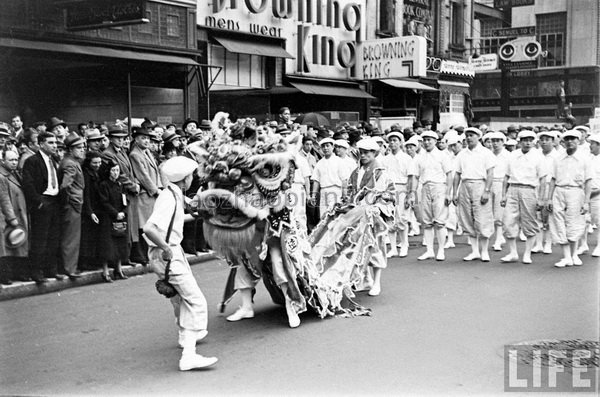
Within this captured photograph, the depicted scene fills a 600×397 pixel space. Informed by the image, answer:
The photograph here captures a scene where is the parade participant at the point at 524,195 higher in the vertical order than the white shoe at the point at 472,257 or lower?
higher

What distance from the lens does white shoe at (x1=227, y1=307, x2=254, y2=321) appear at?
7.82 metres

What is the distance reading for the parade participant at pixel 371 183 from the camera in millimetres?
9109

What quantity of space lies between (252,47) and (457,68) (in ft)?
45.4

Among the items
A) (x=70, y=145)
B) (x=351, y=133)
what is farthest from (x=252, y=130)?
(x=351, y=133)

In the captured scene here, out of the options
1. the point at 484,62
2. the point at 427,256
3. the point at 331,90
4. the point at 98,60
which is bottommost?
the point at 427,256

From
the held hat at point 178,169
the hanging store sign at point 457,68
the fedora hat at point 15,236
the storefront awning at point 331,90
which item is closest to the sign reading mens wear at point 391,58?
the storefront awning at point 331,90

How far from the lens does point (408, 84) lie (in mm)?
27344

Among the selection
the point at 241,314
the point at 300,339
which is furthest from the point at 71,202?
the point at 300,339

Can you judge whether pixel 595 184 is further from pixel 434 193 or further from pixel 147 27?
pixel 147 27

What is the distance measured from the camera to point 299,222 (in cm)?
796

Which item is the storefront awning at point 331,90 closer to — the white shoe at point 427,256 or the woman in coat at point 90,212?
the white shoe at point 427,256

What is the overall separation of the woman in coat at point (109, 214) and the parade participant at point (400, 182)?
15.6 feet

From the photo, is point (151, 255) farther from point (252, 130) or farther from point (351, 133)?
point (351, 133)

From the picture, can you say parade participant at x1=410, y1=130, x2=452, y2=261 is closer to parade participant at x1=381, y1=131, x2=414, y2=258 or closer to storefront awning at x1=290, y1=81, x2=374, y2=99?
parade participant at x1=381, y1=131, x2=414, y2=258
